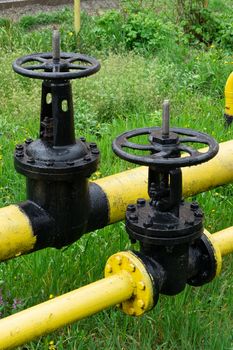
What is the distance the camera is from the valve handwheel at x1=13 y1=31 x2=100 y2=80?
6.69 ft

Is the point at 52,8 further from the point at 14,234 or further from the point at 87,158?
the point at 14,234

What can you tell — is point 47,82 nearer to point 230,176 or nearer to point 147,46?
point 230,176

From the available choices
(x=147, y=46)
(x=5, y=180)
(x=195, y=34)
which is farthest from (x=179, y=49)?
(x=5, y=180)

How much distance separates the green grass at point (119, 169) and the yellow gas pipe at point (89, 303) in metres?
0.44

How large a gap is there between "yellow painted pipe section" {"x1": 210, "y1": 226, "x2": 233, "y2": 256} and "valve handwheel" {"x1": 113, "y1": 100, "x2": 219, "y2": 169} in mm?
361

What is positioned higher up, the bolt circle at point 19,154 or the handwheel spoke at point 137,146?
the handwheel spoke at point 137,146

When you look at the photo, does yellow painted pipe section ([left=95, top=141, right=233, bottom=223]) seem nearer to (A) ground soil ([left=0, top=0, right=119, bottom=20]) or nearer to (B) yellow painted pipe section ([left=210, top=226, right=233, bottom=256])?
(B) yellow painted pipe section ([left=210, top=226, right=233, bottom=256])

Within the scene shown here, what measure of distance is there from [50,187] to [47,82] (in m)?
0.30

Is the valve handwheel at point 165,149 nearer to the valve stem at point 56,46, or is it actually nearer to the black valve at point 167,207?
the black valve at point 167,207

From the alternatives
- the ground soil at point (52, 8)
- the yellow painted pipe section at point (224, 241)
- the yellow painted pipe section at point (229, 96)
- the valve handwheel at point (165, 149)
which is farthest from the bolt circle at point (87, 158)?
the ground soil at point (52, 8)

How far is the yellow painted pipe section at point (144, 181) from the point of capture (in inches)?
92.8

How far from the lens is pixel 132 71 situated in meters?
5.53

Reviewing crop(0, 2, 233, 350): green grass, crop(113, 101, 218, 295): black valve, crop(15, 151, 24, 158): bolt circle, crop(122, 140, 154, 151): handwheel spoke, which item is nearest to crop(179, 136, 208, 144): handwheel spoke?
crop(113, 101, 218, 295): black valve

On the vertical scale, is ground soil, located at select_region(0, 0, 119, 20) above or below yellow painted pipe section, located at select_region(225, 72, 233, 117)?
below
